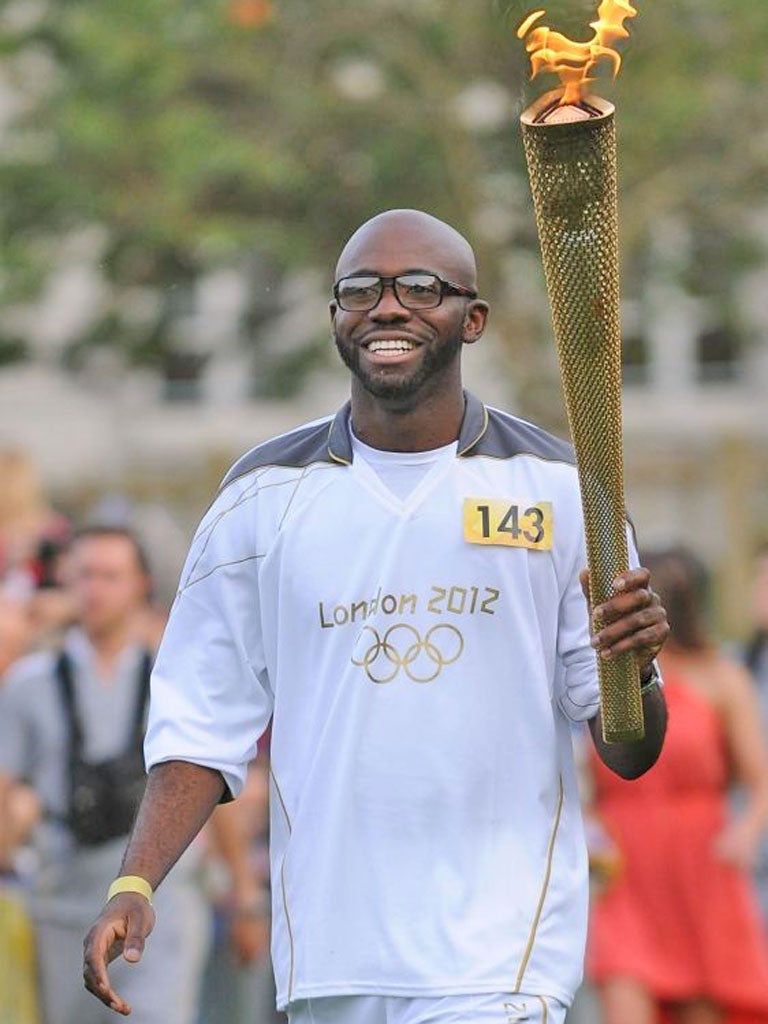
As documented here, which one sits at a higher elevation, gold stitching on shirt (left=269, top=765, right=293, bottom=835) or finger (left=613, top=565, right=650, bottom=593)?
finger (left=613, top=565, right=650, bottom=593)

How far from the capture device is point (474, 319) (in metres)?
5.25

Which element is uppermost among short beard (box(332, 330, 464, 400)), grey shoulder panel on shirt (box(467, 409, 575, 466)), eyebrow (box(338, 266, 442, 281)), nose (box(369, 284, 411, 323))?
eyebrow (box(338, 266, 442, 281))

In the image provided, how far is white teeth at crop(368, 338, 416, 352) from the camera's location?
5098 millimetres

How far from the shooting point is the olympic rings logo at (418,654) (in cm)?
504

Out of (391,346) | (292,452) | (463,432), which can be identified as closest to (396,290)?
(391,346)

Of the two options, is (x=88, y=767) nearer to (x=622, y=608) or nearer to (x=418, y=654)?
(x=418, y=654)

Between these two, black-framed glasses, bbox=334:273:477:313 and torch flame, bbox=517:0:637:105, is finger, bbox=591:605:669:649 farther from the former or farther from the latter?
torch flame, bbox=517:0:637:105

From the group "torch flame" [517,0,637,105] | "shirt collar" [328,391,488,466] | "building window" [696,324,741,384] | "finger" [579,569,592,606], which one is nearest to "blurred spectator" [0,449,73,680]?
"shirt collar" [328,391,488,466]

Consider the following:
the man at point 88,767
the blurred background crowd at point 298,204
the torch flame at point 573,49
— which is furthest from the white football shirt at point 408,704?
the blurred background crowd at point 298,204

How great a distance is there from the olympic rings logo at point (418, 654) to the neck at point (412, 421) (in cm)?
41

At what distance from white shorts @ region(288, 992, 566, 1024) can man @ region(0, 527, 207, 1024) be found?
12.5ft

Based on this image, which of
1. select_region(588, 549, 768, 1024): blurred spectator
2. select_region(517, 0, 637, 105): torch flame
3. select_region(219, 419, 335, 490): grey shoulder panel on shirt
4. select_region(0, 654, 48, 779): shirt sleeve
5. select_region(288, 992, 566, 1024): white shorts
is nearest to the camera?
select_region(517, 0, 637, 105): torch flame

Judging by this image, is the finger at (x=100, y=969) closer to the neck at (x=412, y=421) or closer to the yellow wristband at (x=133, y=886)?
the yellow wristband at (x=133, y=886)

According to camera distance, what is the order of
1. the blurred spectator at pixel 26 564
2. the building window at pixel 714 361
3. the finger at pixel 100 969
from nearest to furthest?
1. the finger at pixel 100 969
2. the blurred spectator at pixel 26 564
3. the building window at pixel 714 361
